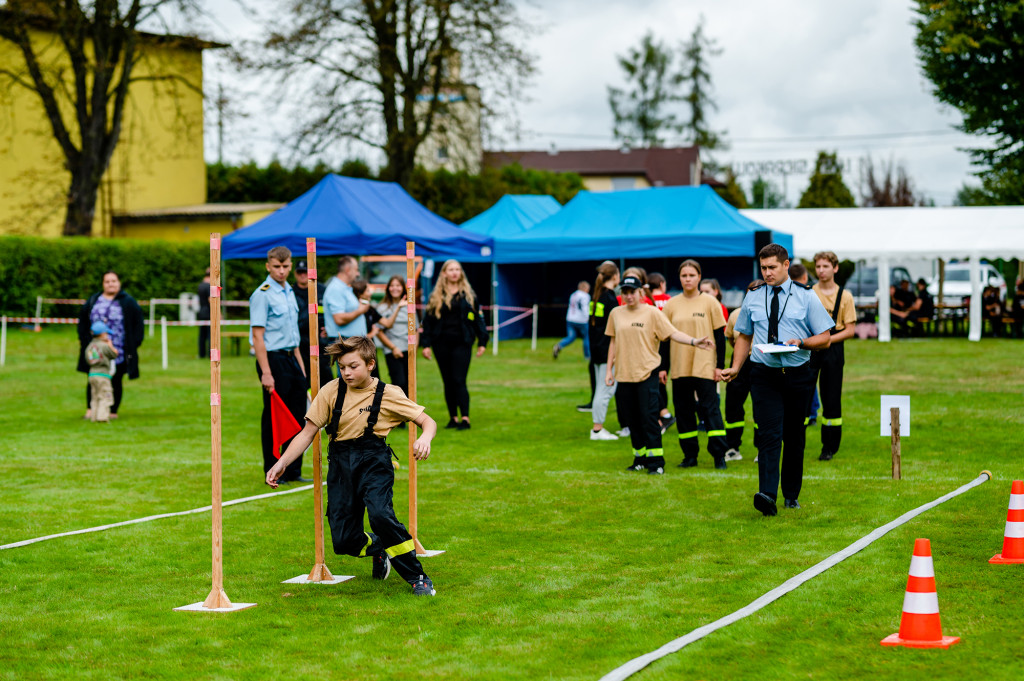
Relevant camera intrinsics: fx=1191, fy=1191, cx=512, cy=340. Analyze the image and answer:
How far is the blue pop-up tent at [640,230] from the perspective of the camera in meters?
26.9

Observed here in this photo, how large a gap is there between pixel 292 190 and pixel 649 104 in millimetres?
31131

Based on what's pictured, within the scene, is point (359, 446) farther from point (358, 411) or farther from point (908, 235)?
point (908, 235)

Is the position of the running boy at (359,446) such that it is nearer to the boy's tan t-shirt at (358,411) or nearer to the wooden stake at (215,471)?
the boy's tan t-shirt at (358,411)

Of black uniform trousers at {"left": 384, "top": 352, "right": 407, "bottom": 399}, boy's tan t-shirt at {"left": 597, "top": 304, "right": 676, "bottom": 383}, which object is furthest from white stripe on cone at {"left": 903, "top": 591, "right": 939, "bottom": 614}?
black uniform trousers at {"left": 384, "top": 352, "right": 407, "bottom": 399}

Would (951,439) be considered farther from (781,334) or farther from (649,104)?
(649,104)

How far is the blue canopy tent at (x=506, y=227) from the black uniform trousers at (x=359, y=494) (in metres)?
23.1

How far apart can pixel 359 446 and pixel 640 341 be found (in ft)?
14.7

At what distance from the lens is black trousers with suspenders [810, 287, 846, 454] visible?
34.9 ft

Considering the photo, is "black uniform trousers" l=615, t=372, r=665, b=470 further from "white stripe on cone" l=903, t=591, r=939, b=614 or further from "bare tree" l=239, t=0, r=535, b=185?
"bare tree" l=239, t=0, r=535, b=185

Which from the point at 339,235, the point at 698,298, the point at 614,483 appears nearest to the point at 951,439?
the point at 698,298

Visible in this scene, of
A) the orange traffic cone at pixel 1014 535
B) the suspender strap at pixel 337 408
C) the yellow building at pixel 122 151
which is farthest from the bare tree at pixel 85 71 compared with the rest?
the orange traffic cone at pixel 1014 535

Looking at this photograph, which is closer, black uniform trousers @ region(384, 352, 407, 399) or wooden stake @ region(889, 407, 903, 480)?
wooden stake @ region(889, 407, 903, 480)

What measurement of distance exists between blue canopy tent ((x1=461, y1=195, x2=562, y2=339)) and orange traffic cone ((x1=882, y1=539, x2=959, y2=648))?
966 inches

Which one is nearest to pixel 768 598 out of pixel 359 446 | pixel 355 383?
pixel 359 446
